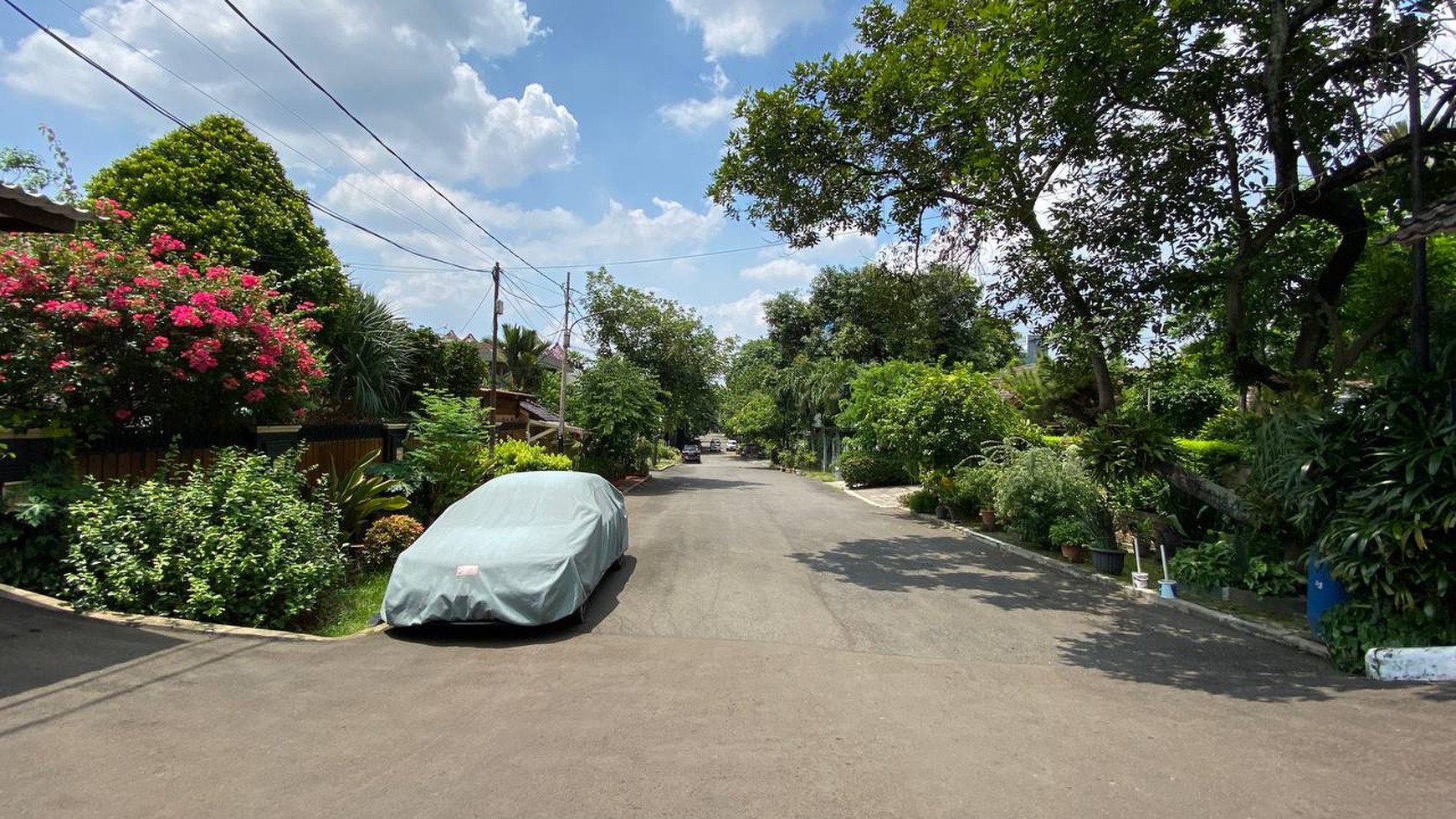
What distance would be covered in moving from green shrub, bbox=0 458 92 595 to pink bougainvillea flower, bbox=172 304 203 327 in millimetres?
1734

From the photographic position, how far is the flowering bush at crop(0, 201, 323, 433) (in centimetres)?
638

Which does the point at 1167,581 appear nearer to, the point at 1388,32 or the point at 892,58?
the point at 1388,32

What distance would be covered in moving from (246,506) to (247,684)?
225 centimetres

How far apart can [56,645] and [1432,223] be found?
34.9 ft

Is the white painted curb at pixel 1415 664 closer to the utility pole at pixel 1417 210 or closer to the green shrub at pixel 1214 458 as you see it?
the utility pole at pixel 1417 210

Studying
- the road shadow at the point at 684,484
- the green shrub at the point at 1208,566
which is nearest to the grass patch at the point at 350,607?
the green shrub at the point at 1208,566

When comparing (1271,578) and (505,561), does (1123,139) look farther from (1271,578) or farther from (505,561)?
(505,561)

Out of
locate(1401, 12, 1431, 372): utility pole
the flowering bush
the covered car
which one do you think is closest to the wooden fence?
the flowering bush

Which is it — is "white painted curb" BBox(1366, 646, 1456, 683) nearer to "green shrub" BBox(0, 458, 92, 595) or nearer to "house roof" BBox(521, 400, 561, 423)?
"green shrub" BBox(0, 458, 92, 595)

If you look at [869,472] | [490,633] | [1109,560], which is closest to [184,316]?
[490,633]

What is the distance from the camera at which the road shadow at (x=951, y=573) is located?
8961 mm

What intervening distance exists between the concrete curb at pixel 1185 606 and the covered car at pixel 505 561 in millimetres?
6634

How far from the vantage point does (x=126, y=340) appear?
681 cm

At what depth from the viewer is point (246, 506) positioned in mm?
6578
